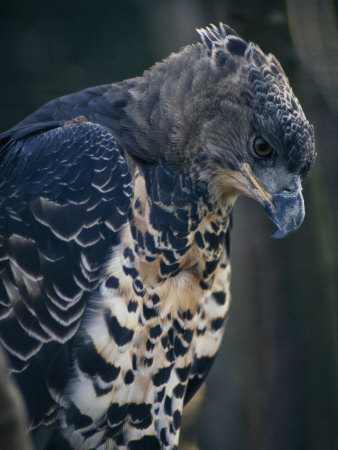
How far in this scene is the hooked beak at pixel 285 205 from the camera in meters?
2.70

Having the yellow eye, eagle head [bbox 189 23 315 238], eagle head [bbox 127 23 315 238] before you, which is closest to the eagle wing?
eagle head [bbox 127 23 315 238]

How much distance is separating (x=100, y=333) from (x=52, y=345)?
20cm

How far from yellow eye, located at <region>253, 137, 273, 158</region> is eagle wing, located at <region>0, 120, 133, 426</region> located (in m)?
0.57

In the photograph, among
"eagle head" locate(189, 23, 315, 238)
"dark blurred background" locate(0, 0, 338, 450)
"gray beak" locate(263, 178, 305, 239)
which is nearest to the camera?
"gray beak" locate(263, 178, 305, 239)

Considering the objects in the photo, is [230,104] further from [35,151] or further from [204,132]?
[35,151]

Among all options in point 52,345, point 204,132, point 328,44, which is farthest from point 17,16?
point 52,345

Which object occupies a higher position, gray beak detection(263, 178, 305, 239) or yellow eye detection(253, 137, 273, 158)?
yellow eye detection(253, 137, 273, 158)

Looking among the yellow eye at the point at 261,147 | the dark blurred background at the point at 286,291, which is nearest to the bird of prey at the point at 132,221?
the yellow eye at the point at 261,147

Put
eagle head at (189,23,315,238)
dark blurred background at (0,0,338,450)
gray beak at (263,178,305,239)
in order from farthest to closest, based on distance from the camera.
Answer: dark blurred background at (0,0,338,450)
eagle head at (189,23,315,238)
gray beak at (263,178,305,239)

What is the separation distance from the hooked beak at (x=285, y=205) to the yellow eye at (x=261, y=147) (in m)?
0.11

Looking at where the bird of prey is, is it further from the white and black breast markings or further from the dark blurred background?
the dark blurred background

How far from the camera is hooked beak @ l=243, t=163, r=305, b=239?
2703mm

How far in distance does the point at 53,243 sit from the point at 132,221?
35 cm

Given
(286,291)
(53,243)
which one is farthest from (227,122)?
(286,291)
